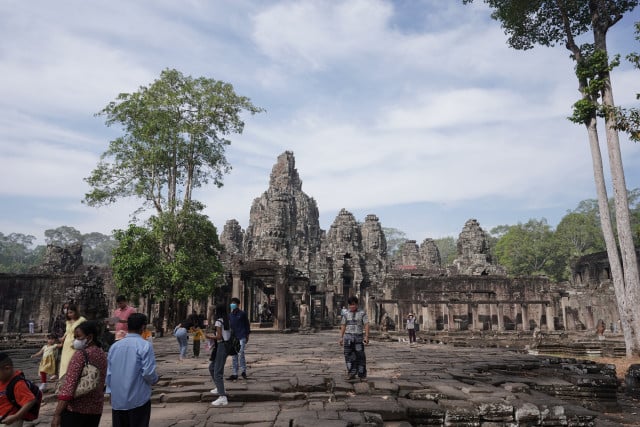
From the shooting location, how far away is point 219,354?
18.6ft

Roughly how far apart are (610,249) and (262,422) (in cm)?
1248

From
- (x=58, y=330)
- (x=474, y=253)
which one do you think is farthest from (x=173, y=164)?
(x=474, y=253)

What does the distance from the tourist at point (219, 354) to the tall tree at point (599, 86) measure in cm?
1138

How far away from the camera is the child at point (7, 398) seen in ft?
10.3

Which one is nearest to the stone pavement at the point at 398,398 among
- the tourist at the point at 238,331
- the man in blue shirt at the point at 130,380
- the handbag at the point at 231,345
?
the tourist at the point at 238,331

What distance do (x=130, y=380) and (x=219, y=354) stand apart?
2.46 meters

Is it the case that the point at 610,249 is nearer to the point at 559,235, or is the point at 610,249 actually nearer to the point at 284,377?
the point at 284,377

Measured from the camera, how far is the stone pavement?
4973mm

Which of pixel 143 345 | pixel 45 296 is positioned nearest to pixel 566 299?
pixel 143 345

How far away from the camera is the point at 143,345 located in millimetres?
3406

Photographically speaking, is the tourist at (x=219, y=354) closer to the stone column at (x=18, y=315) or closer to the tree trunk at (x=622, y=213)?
the tree trunk at (x=622, y=213)

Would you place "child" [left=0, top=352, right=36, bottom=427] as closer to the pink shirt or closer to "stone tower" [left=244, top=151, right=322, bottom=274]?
the pink shirt

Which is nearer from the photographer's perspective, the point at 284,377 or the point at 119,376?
the point at 119,376

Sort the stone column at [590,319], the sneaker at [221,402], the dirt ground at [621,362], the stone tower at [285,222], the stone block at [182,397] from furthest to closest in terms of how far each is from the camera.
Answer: the stone tower at [285,222]
the stone column at [590,319]
the dirt ground at [621,362]
the stone block at [182,397]
the sneaker at [221,402]
